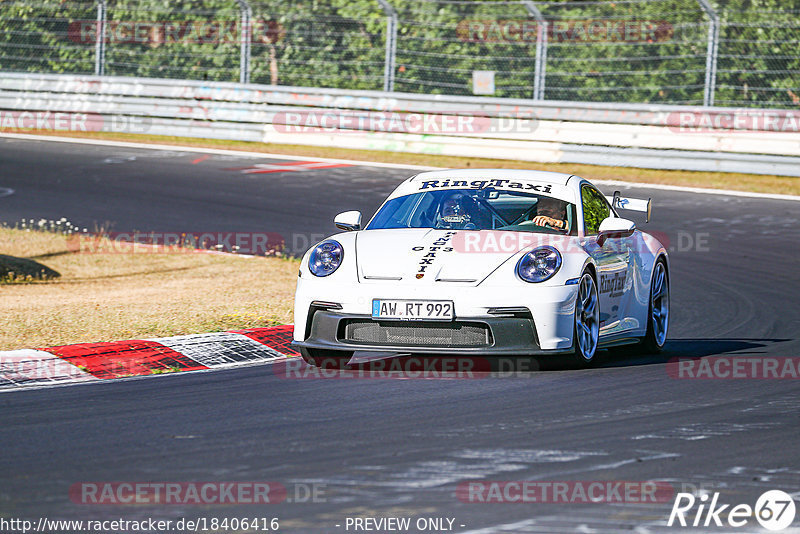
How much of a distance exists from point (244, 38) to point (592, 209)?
608 inches

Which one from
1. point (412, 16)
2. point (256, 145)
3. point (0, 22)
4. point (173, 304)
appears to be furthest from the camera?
point (0, 22)

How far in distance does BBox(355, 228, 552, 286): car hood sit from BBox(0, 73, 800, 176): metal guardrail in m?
12.5

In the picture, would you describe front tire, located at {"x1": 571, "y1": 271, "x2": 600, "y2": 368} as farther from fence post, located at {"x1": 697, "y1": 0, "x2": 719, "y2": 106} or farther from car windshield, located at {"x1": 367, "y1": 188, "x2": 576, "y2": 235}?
fence post, located at {"x1": 697, "y1": 0, "x2": 719, "y2": 106}

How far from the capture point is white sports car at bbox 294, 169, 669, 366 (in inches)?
298

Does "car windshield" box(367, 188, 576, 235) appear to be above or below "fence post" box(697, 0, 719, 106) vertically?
below

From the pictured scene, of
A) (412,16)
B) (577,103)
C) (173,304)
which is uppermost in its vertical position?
(412,16)

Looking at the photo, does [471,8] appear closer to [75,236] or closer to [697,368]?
[75,236]

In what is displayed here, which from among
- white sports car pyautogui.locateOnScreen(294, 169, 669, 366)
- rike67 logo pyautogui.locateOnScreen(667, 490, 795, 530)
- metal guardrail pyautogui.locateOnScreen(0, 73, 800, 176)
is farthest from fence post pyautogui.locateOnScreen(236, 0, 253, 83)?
rike67 logo pyautogui.locateOnScreen(667, 490, 795, 530)

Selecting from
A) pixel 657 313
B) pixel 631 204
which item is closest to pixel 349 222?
pixel 631 204

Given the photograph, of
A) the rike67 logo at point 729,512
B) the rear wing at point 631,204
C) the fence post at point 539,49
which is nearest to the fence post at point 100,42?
the fence post at point 539,49

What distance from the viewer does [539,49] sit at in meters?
21.5

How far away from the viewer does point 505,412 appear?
655 centimetres

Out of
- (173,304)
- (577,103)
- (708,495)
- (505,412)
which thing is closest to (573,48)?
(577,103)

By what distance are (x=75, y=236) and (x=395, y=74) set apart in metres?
9.18
